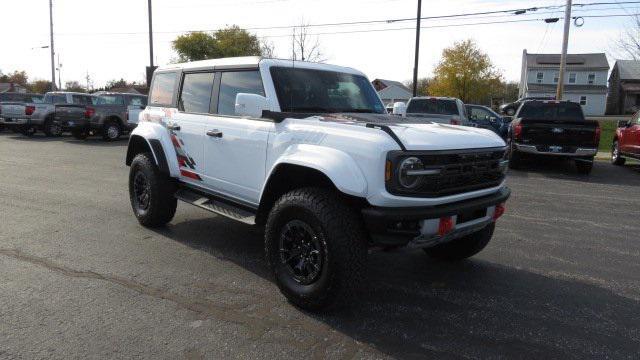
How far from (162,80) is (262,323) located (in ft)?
12.0

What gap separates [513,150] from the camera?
1182cm

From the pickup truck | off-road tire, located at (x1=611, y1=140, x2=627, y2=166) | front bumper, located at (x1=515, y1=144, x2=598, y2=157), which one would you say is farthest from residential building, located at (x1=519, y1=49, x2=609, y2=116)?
the pickup truck

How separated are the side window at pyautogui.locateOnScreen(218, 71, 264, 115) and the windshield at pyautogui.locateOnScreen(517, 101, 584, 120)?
10.0 metres

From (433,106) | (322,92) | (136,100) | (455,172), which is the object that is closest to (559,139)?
(433,106)

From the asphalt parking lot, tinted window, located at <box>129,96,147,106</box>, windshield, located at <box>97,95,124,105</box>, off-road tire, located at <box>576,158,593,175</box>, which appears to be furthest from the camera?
tinted window, located at <box>129,96,147,106</box>

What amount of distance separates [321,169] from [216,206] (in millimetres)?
1728

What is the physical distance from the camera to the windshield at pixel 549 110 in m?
12.8

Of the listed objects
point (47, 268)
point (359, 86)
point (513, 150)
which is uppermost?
point (359, 86)

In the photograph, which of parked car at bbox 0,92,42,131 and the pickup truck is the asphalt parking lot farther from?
parked car at bbox 0,92,42,131

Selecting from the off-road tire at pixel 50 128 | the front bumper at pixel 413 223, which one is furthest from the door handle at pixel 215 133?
the off-road tire at pixel 50 128

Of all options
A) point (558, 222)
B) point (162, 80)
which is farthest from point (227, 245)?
point (558, 222)

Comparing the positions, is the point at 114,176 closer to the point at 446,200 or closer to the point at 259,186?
the point at 259,186

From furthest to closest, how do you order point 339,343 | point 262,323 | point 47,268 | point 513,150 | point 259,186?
point 513,150
point 47,268
point 259,186
point 262,323
point 339,343

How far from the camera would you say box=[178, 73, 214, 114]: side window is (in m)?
5.12
